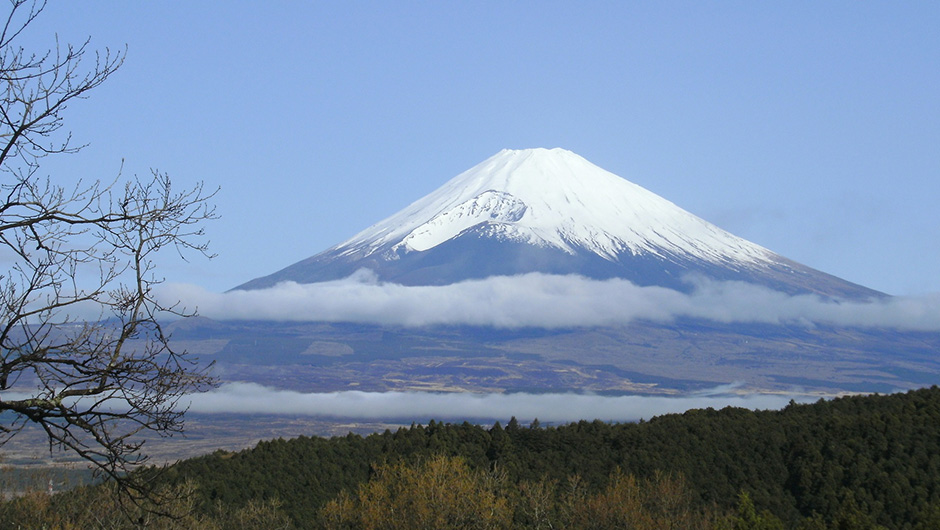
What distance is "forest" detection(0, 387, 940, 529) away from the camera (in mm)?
34062

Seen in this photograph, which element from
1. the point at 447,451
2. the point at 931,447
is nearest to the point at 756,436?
the point at 931,447

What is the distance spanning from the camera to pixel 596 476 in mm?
50156

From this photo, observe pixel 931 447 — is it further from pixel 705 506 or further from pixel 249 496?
pixel 249 496

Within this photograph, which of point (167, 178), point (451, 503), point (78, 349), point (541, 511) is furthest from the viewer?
point (541, 511)

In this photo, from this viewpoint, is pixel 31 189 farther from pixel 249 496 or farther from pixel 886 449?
pixel 886 449

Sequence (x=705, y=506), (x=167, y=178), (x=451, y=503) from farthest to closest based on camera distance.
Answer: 1. (x=705, y=506)
2. (x=451, y=503)
3. (x=167, y=178)

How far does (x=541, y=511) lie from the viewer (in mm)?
34781

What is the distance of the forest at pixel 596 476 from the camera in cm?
3406

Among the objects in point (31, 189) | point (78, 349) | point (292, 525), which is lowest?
point (292, 525)

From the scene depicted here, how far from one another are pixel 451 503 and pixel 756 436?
2635 cm

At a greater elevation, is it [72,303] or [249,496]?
[72,303]

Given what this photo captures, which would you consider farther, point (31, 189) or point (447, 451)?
point (447, 451)

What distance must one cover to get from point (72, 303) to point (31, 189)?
3.40ft

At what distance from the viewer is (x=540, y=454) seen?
54.0 m
